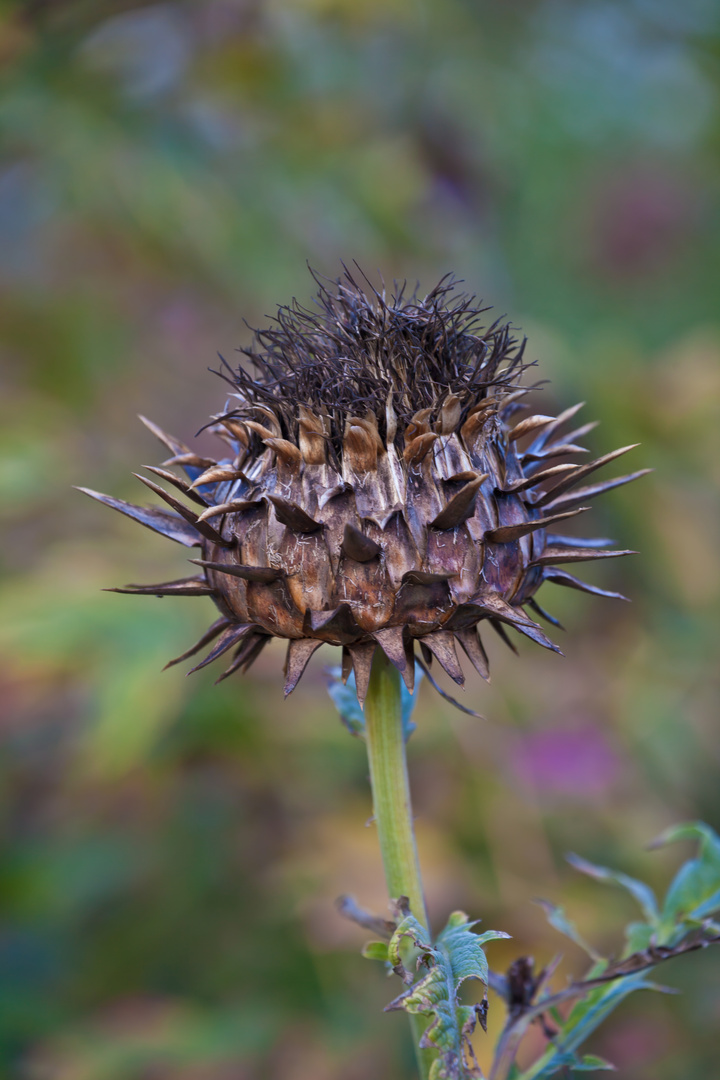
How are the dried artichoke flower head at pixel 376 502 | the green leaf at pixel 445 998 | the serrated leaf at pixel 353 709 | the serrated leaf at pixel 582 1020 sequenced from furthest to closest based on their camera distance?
the serrated leaf at pixel 353 709, the serrated leaf at pixel 582 1020, the dried artichoke flower head at pixel 376 502, the green leaf at pixel 445 998

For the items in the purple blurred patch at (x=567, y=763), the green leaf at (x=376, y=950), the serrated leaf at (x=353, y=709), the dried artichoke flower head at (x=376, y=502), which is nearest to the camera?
the dried artichoke flower head at (x=376, y=502)

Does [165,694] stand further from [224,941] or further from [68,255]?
[68,255]

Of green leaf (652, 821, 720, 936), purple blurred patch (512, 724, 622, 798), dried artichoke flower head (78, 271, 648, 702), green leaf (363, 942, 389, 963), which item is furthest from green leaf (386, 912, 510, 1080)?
purple blurred patch (512, 724, 622, 798)

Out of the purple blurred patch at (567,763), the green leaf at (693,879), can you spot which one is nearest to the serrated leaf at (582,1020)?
the green leaf at (693,879)

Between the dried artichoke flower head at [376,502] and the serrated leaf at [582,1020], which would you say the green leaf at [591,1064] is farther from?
the dried artichoke flower head at [376,502]

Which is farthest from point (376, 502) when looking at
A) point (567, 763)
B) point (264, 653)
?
point (567, 763)

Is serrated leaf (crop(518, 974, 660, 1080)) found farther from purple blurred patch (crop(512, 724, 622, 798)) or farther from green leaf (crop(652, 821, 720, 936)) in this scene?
purple blurred patch (crop(512, 724, 622, 798))
